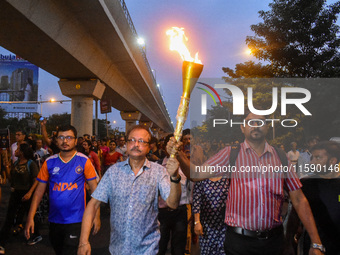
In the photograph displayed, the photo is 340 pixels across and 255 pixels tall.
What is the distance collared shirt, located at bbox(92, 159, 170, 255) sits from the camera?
305cm

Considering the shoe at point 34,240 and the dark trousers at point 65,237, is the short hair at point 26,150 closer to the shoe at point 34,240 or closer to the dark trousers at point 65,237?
the shoe at point 34,240

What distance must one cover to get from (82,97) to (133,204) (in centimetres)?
1552

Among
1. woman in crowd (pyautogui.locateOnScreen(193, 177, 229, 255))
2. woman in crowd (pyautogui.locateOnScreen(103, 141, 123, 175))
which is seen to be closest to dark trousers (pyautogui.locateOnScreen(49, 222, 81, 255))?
woman in crowd (pyautogui.locateOnScreen(193, 177, 229, 255))

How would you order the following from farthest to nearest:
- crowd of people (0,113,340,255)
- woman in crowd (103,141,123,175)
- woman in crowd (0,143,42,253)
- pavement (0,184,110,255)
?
woman in crowd (103,141,123,175) → woman in crowd (0,143,42,253) → pavement (0,184,110,255) → crowd of people (0,113,340,255)

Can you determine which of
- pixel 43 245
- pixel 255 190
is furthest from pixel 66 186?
pixel 43 245

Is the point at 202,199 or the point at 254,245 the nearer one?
the point at 254,245

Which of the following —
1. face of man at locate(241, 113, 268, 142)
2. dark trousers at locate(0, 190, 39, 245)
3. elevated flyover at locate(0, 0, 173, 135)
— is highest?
elevated flyover at locate(0, 0, 173, 135)

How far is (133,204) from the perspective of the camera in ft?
10.2

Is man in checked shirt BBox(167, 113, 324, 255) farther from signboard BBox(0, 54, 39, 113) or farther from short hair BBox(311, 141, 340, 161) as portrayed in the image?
signboard BBox(0, 54, 39, 113)

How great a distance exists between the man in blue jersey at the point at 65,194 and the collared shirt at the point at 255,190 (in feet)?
6.41

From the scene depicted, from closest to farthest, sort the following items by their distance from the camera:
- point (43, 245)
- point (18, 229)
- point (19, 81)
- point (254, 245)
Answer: point (254, 245)
point (43, 245)
point (18, 229)
point (19, 81)

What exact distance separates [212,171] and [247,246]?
33.6 inches

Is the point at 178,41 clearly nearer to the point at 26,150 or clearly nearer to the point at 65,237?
the point at 65,237

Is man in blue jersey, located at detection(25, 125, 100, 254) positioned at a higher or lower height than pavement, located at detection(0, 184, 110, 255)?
higher
